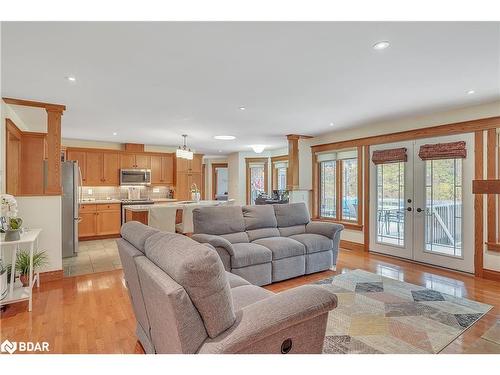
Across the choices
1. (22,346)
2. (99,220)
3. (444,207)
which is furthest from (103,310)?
(444,207)

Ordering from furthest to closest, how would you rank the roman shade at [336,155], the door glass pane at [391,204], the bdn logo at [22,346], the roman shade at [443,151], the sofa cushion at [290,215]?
the roman shade at [336,155] < the door glass pane at [391,204] < the sofa cushion at [290,215] < the roman shade at [443,151] < the bdn logo at [22,346]

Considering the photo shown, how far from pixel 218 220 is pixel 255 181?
5.32m

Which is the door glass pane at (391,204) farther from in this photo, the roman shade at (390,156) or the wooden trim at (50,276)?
the wooden trim at (50,276)

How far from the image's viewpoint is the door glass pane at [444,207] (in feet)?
13.8

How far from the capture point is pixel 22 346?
7.36 ft

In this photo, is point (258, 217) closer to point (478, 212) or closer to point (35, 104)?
point (478, 212)

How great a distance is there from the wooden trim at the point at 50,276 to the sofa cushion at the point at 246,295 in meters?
2.95

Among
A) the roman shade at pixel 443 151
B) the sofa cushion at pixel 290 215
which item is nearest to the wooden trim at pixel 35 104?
the sofa cushion at pixel 290 215
